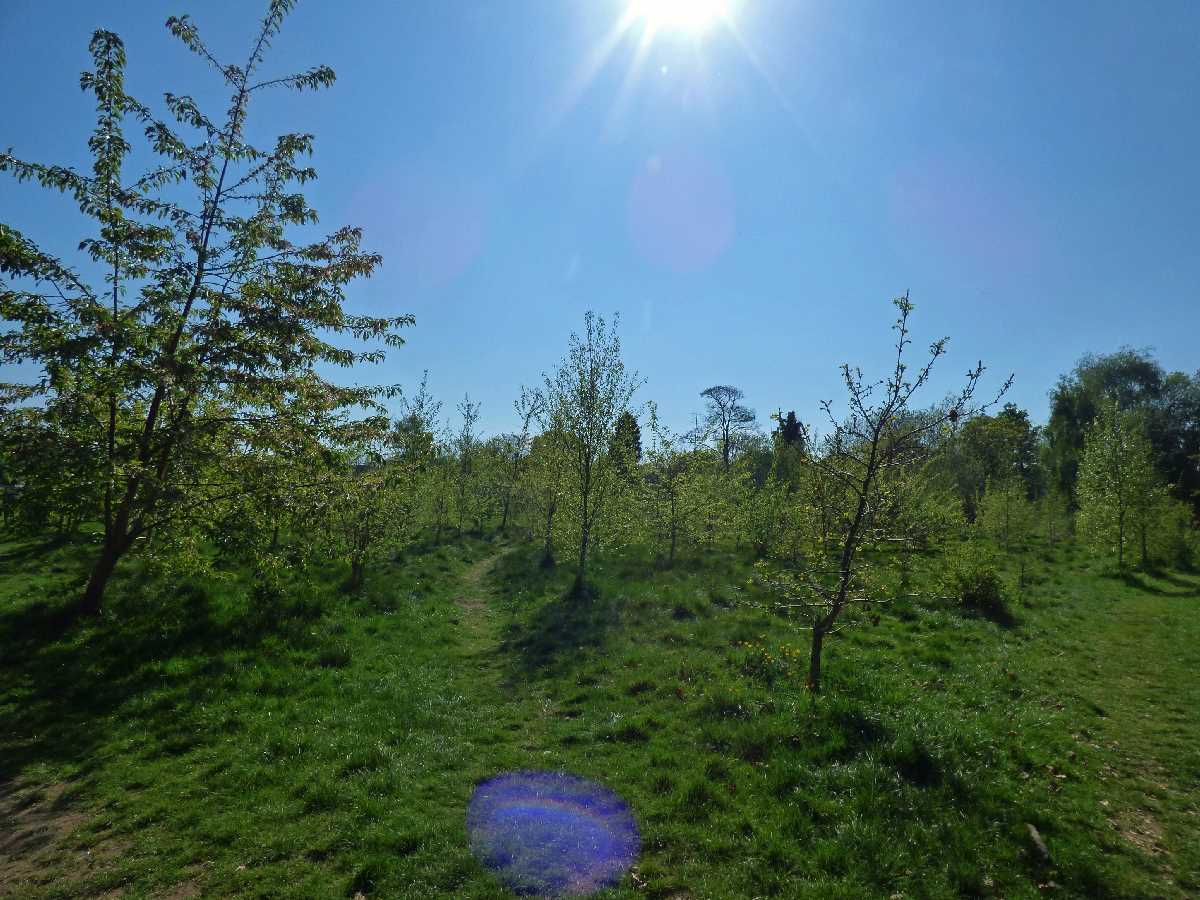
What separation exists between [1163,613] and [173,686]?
86.3 ft

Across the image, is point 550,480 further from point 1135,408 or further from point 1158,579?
point 1135,408

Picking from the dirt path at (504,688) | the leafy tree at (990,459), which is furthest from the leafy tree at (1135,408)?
the dirt path at (504,688)

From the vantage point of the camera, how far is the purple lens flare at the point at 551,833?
16.6 ft

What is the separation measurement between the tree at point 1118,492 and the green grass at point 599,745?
17341 mm

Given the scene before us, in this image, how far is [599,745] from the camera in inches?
313

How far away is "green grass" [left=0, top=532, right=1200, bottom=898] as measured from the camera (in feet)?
17.1

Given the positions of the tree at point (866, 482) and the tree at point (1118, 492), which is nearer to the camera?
the tree at point (866, 482)

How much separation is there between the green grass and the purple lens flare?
0.25 m

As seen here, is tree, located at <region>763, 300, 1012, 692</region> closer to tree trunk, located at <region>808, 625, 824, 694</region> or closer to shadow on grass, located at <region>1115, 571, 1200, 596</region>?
tree trunk, located at <region>808, 625, 824, 694</region>

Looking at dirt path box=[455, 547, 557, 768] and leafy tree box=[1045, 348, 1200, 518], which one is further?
leafy tree box=[1045, 348, 1200, 518]

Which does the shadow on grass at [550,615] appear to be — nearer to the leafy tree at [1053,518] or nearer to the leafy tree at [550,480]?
the leafy tree at [550,480]

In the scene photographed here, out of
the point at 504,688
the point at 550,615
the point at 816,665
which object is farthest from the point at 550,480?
the point at 816,665

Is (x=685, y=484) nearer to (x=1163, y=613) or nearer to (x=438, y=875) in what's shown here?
(x=1163, y=613)

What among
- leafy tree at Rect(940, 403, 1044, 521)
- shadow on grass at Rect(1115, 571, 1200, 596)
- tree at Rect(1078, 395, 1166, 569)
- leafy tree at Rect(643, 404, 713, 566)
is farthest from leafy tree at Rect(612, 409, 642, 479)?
leafy tree at Rect(940, 403, 1044, 521)
